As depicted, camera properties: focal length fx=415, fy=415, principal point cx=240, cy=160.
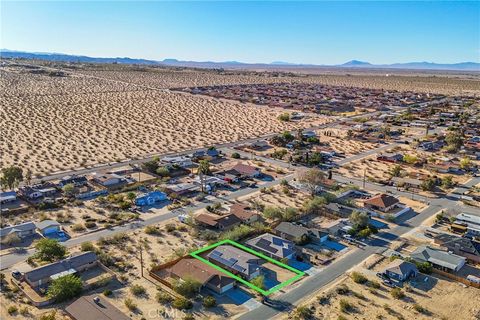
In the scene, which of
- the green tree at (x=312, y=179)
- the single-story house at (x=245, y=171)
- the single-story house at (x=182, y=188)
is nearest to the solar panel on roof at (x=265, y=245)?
the green tree at (x=312, y=179)

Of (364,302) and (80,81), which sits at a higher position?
(80,81)

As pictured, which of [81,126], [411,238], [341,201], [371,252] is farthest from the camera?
[81,126]

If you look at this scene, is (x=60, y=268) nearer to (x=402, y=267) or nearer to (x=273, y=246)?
(x=273, y=246)

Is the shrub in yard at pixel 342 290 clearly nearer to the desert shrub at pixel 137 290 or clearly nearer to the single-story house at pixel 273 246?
the single-story house at pixel 273 246

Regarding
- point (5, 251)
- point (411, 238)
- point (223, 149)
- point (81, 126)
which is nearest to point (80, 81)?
A: point (81, 126)

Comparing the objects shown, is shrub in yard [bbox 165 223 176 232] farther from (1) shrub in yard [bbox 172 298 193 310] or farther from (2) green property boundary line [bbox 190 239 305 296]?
(1) shrub in yard [bbox 172 298 193 310]

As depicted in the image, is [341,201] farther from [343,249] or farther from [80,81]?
[80,81]
